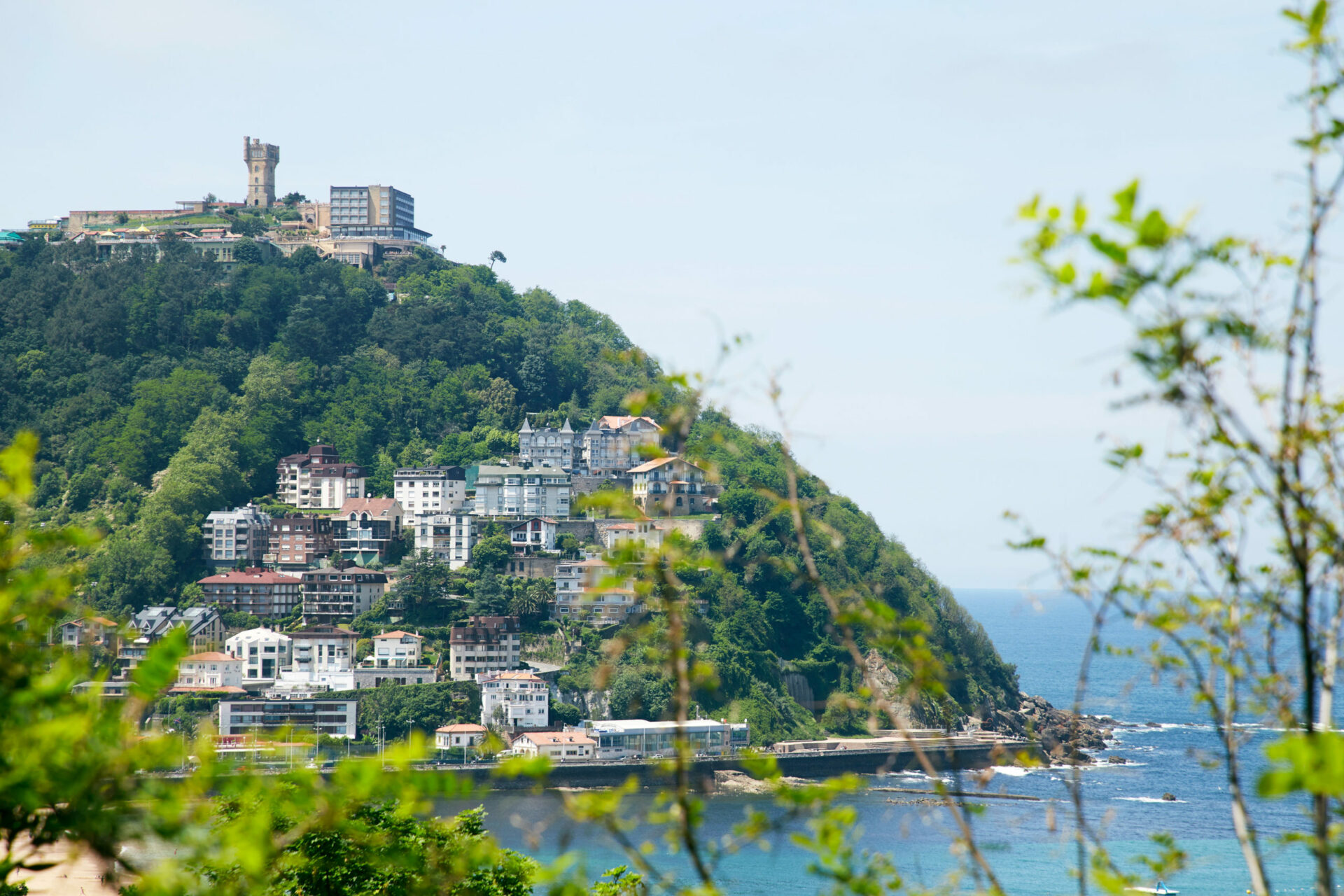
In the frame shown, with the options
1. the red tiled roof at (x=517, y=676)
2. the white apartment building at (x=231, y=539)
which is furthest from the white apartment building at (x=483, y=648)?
the white apartment building at (x=231, y=539)

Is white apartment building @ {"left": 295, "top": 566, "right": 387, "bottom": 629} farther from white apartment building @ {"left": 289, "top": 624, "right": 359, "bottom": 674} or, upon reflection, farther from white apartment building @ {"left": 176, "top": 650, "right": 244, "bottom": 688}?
white apartment building @ {"left": 176, "top": 650, "right": 244, "bottom": 688}

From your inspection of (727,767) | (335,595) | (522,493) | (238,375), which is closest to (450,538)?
(522,493)

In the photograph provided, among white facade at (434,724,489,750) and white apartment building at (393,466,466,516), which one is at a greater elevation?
white apartment building at (393,466,466,516)

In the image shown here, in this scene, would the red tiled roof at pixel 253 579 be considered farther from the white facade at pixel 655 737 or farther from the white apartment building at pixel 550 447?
the white facade at pixel 655 737

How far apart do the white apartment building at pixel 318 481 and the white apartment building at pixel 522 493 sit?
5761 millimetres

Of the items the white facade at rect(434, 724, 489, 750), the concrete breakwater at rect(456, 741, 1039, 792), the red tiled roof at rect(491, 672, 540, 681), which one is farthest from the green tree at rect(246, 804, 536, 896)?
the red tiled roof at rect(491, 672, 540, 681)

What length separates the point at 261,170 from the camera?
8956 centimetres

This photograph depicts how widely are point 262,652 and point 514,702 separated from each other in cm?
987

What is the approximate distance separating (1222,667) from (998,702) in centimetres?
5661

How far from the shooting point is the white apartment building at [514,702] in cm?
4506

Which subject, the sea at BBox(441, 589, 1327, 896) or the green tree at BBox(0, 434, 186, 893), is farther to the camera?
the sea at BBox(441, 589, 1327, 896)

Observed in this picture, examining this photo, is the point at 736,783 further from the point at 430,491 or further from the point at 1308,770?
the point at 1308,770

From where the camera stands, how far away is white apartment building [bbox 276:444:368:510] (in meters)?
59.2

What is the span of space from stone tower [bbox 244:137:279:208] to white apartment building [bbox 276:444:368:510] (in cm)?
3515
